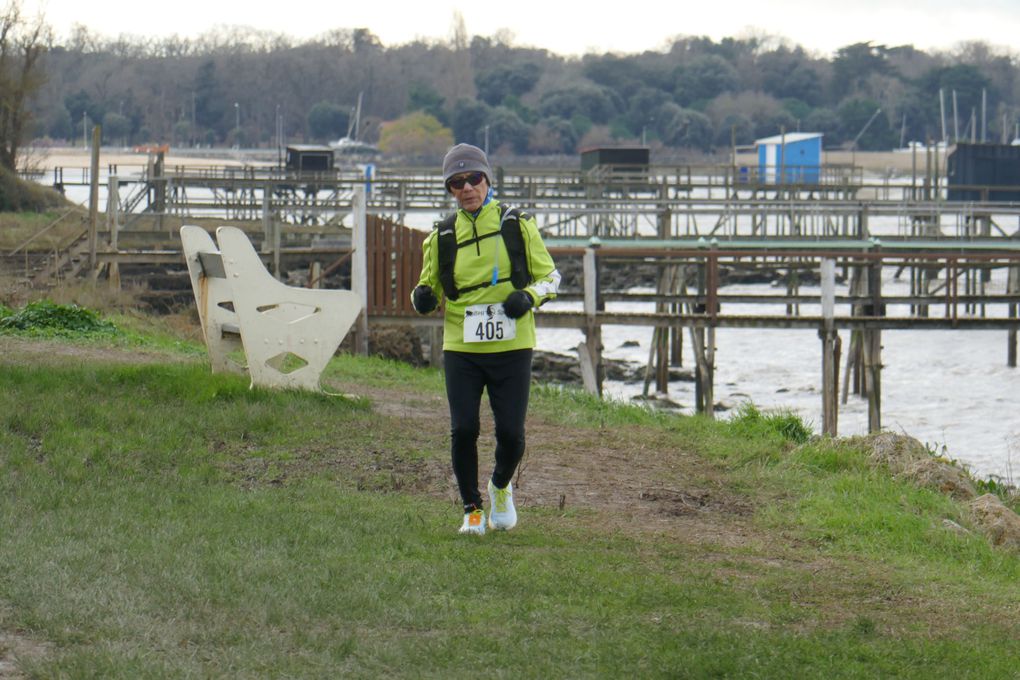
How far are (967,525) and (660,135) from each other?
423 feet

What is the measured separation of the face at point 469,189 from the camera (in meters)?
7.13

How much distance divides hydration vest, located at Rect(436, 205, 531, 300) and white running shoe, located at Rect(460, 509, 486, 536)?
40.7 inches

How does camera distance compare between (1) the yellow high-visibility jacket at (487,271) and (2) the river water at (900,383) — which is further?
(2) the river water at (900,383)

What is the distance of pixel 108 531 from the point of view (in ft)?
22.5

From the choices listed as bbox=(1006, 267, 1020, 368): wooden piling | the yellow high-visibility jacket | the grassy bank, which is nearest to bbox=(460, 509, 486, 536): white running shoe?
the grassy bank

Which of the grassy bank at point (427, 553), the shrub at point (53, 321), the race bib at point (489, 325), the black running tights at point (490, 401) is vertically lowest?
the grassy bank at point (427, 553)

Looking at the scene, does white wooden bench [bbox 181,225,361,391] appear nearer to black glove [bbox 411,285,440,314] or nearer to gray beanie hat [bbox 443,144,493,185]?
black glove [bbox 411,285,440,314]

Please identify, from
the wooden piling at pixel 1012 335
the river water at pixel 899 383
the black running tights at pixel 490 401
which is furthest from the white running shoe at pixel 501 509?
the wooden piling at pixel 1012 335

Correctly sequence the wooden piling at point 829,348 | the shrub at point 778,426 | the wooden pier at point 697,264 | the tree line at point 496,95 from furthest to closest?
1. the tree line at point 496,95
2. the wooden pier at point 697,264
3. the wooden piling at point 829,348
4. the shrub at point 778,426

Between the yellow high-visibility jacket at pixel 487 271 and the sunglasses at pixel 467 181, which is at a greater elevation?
the sunglasses at pixel 467 181

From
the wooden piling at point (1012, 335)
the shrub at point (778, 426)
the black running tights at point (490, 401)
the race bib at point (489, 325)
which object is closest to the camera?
the race bib at point (489, 325)

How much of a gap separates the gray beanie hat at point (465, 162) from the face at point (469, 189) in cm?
2

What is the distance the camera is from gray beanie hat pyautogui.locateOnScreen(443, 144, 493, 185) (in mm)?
7121

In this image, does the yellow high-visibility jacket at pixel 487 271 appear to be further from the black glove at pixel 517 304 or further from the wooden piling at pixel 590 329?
the wooden piling at pixel 590 329
